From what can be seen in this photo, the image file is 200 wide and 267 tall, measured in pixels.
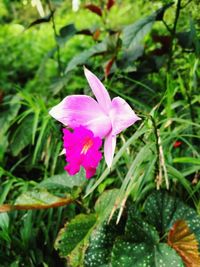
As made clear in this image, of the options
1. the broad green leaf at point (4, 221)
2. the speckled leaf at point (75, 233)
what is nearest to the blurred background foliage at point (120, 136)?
the broad green leaf at point (4, 221)

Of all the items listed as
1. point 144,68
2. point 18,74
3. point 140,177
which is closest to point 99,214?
point 140,177

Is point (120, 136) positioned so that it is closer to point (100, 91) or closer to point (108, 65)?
point (100, 91)

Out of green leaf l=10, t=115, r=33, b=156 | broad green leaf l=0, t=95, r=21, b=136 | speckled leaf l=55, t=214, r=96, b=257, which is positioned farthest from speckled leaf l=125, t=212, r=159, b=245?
A: broad green leaf l=0, t=95, r=21, b=136

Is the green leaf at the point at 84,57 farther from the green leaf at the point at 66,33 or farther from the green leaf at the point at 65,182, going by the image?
the green leaf at the point at 65,182

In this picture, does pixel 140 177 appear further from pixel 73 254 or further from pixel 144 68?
pixel 144 68

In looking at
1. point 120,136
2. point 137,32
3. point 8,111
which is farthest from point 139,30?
point 8,111

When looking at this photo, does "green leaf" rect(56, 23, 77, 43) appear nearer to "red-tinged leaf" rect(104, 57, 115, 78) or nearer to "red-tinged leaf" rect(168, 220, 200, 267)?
"red-tinged leaf" rect(104, 57, 115, 78)
